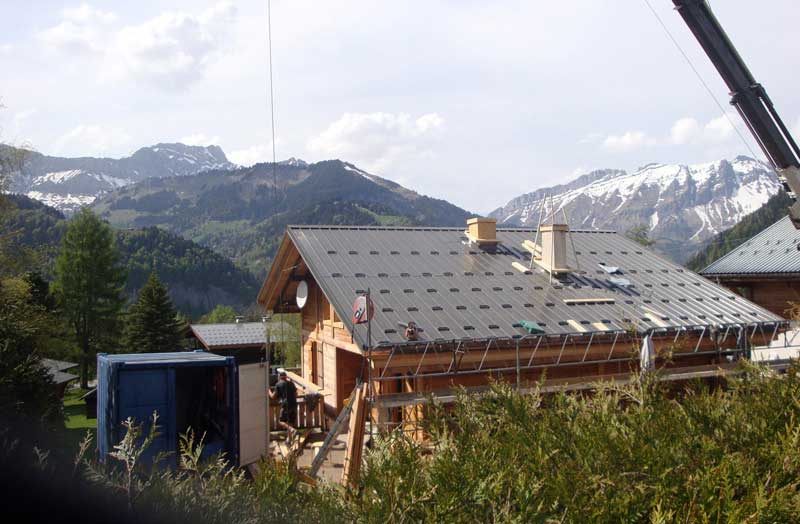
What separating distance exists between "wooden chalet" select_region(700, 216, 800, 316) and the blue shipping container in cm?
2408

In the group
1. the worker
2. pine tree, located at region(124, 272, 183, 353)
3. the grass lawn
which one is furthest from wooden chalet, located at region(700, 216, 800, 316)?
pine tree, located at region(124, 272, 183, 353)

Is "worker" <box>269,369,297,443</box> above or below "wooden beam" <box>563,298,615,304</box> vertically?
below

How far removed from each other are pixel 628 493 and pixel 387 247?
487 inches

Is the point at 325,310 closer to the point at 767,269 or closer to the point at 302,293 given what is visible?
the point at 302,293

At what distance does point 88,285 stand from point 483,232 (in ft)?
116

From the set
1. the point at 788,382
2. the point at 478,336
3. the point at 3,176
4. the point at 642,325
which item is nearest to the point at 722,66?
the point at 642,325

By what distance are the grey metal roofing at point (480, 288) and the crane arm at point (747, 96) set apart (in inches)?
132

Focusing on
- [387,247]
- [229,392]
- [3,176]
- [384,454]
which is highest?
[3,176]

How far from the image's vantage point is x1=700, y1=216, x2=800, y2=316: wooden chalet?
1089 inches

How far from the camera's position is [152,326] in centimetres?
4106

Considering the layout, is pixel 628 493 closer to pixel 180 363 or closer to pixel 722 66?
pixel 180 363

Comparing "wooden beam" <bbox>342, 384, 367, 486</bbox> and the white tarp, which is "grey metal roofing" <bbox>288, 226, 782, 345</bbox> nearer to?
the white tarp

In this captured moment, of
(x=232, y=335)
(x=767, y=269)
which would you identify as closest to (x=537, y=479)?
(x=767, y=269)

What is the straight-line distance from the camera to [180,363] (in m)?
11.5
